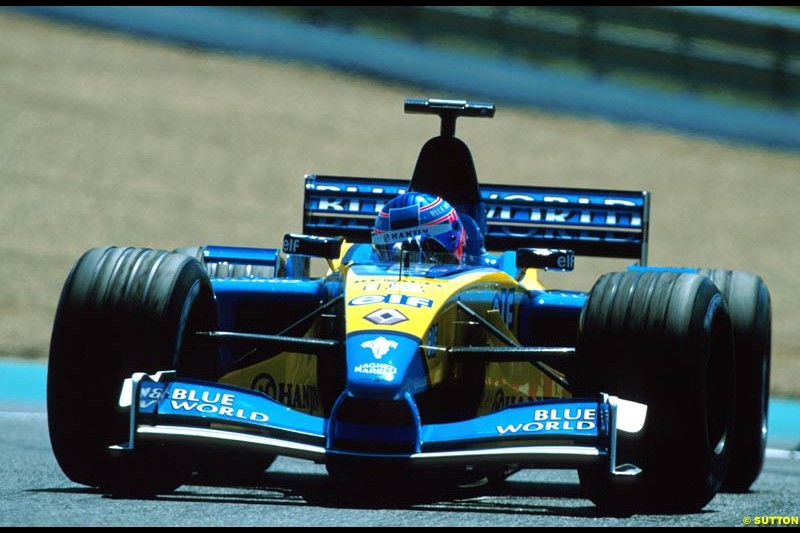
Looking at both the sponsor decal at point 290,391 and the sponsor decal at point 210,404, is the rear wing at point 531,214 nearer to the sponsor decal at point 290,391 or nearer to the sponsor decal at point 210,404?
the sponsor decal at point 290,391

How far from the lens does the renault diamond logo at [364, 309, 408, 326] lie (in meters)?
6.10

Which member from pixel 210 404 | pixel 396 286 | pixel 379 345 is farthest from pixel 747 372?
pixel 210 404

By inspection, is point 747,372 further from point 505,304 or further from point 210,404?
point 210,404

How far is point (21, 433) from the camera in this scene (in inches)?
364

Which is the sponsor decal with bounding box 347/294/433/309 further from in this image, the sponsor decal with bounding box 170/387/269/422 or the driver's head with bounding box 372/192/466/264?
the driver's head with bounding box 372/192/466/264

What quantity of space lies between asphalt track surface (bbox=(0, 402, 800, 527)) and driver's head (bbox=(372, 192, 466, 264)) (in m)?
1.10

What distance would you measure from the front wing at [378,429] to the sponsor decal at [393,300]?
1.80 ft

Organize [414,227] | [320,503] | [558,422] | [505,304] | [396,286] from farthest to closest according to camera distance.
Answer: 1. [505,304]
2. [414,227]
3. [396,286]
4. [320,503]
5. [558,422]

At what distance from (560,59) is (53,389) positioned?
15554 mm

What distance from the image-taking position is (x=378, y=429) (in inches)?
230

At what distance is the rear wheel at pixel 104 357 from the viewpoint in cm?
609

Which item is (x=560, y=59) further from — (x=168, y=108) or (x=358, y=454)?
(x=358, y=454)

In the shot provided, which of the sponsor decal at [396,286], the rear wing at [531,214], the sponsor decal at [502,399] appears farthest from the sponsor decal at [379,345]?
the rear wing at [531,214]

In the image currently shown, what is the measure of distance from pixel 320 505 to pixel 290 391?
1340mm
